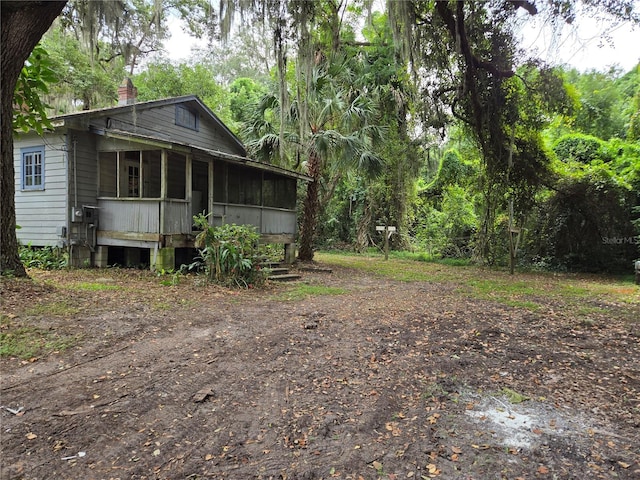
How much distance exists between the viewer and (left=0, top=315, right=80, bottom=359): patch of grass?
3772 millimetres

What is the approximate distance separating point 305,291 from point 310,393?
5.15 m

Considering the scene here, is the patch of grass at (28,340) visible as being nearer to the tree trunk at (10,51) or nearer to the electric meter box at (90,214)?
the tree trunk at (10,51)

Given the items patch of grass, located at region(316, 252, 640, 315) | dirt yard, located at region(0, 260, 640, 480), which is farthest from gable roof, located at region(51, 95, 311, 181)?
patch of grass, located at region(316, 252, 640, 315)

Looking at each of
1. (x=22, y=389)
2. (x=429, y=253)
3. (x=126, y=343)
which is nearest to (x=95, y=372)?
(x=22, y=389)

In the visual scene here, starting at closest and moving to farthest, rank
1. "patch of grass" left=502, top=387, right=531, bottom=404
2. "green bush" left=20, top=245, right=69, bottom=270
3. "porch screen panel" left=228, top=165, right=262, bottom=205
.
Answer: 1. "patch of grass" left=502, top=387, right=531, bottom=404
2. "green bush" left=20, top=245, right=69, bottom=270
3. "porch screen panel" left=228, top=165, right=262, bottom=205

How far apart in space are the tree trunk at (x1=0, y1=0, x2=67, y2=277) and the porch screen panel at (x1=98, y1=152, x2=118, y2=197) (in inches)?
175

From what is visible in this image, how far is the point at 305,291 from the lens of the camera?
8438 mm

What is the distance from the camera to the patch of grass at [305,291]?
25.4 ft

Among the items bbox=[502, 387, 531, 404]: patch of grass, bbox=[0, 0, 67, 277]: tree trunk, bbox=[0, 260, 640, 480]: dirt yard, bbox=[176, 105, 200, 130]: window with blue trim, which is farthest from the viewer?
bbox=[176, 105, 200, 130]: window with blue trim

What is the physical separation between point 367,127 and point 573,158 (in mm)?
8445

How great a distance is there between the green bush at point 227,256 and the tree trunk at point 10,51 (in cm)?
332

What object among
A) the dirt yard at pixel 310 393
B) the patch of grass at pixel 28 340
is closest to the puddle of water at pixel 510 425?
the dirt yard at pixel 310 393

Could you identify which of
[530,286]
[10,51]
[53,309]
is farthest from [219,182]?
[530,286]

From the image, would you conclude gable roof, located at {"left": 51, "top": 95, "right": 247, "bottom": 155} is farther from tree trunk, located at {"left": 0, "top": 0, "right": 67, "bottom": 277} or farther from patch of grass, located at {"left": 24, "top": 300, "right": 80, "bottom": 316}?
patch of grass, located at {"left": 24, "top": 300, "right": 80, "bottom": 316}
